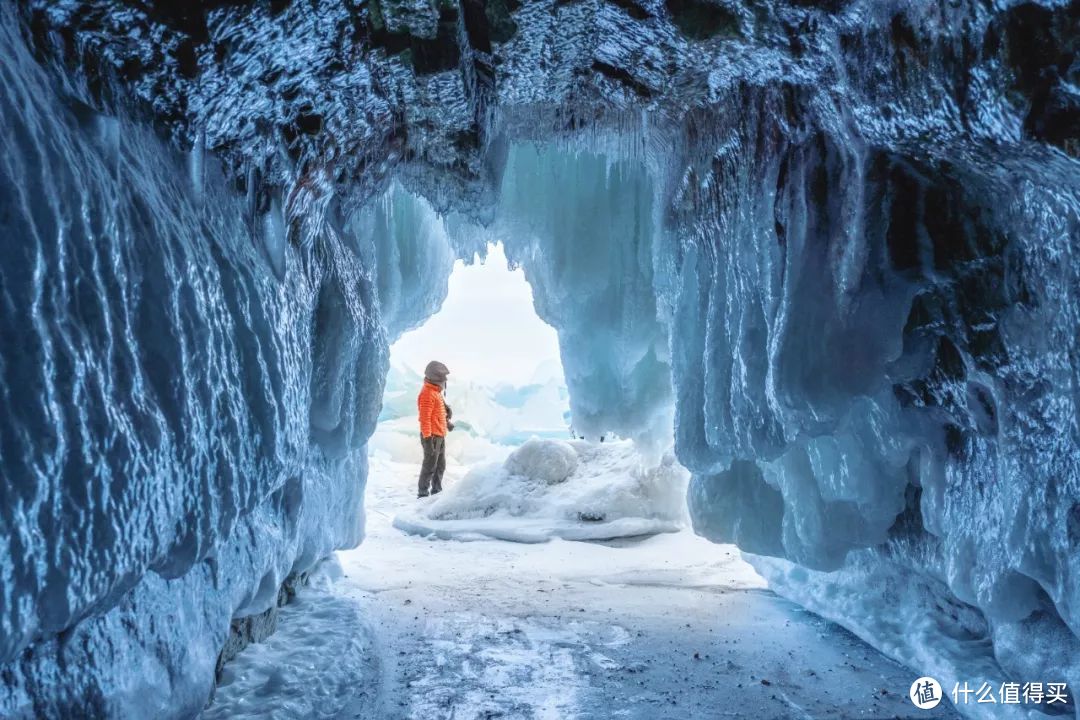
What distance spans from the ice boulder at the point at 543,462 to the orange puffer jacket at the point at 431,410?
49.3 inches

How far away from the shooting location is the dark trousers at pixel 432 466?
A: 411 inches

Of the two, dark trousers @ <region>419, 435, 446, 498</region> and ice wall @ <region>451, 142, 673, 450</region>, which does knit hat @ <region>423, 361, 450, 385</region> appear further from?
ice wall @ <region>451, 142, 673, 450</region>

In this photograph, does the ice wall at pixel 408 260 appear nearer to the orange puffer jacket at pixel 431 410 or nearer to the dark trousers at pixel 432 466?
the orange puffer jacket at pixel 431 410

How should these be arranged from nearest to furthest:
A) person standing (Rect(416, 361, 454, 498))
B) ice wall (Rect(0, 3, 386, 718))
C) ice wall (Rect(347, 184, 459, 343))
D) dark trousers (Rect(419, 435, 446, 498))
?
ice wall (Rect(0, 3, 386, 718)), ice wall (Rect(347, 184, 459, 343)), person standing (Rect(416, 361, 454, 498)), dark trousers (Rect(419, 435, 446, 498))

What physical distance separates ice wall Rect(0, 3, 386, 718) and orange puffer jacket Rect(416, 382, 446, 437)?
21.2 ft

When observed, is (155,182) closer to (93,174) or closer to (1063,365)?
(93,174)

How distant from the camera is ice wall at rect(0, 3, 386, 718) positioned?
155cm

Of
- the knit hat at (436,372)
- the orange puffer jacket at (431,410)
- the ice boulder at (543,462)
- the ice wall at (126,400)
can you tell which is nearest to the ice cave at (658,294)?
the ice wall at (126,400)

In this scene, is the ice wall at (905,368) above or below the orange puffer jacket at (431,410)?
above

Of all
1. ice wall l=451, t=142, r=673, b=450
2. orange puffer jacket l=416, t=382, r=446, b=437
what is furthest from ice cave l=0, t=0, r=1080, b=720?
orange puffer jacket l=416, t=382, r=446, b=437

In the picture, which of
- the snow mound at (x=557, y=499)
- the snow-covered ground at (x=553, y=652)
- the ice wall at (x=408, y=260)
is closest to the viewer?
the snow-covered ground at (x=553, y=652)

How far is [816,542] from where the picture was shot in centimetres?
462

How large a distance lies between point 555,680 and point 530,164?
6.08m

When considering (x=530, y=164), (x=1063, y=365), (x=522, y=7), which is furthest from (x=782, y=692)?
(x=530, y=164)
